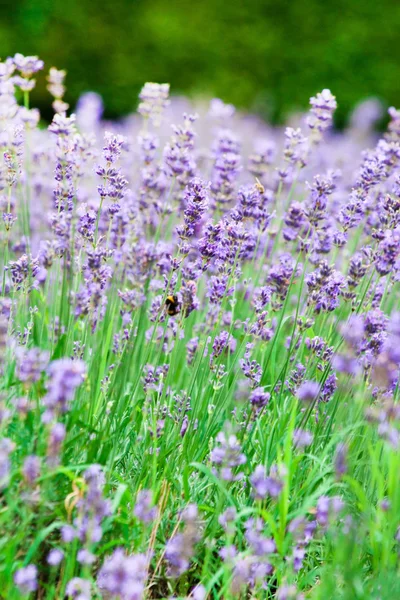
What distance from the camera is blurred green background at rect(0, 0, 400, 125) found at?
12484 mm

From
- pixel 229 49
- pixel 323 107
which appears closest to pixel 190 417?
pixel 323 107

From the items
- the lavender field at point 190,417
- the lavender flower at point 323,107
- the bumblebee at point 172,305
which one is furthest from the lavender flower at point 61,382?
the lavender flower at point 323,107

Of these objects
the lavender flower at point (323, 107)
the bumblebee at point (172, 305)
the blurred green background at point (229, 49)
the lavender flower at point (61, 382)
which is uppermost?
the blurred green background at point (229, 49)

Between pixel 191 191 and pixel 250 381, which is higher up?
pixel 191 191

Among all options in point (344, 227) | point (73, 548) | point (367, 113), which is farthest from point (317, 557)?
point (367, 113)

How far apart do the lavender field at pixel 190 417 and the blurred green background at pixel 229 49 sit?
366 inches

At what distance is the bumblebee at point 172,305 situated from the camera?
115 inches

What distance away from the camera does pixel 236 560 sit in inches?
88.5

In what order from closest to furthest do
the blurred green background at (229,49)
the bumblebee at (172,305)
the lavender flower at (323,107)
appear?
the bumblebee at (172,305), the lavender flower at (323,107), the blurred green background at (229,49)

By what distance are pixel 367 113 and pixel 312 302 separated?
10950 mm

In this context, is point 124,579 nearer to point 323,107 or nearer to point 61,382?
point 61,382

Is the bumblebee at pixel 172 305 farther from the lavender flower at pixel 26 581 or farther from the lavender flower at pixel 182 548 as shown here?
the lavender flower at pixel 26 581

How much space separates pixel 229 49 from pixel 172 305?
432 inches

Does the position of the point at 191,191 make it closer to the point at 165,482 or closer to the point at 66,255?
the point at 66,255
